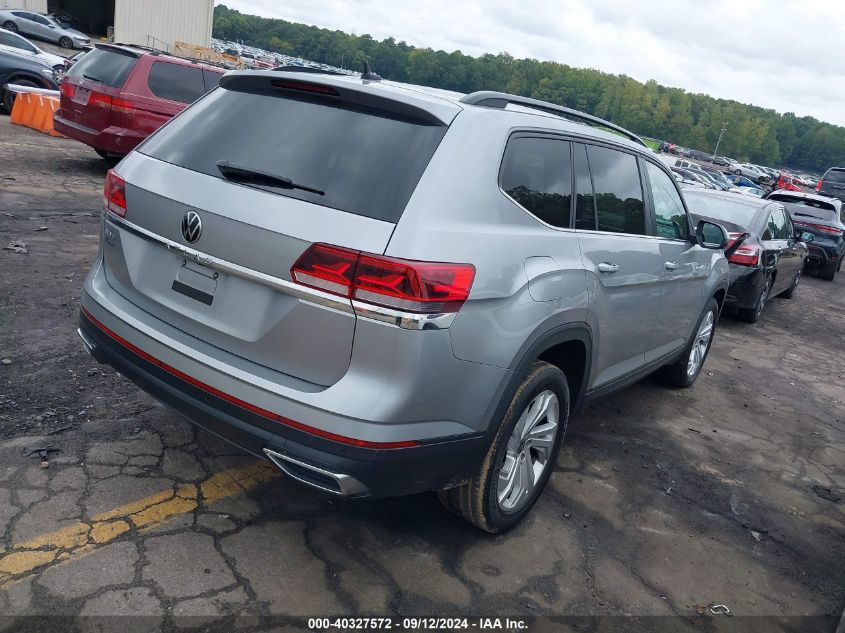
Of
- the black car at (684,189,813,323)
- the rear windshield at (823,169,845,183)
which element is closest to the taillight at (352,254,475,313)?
the black car at (684,189,813,323)

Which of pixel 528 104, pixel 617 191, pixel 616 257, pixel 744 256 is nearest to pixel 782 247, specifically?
pixel 744 256

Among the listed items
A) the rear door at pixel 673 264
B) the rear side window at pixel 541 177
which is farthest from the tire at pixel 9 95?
the rear side window at pixel 541 177

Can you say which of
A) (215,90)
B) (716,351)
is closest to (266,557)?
(215,90)

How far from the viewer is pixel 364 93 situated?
2.74 metres

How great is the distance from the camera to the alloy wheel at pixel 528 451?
3.13m

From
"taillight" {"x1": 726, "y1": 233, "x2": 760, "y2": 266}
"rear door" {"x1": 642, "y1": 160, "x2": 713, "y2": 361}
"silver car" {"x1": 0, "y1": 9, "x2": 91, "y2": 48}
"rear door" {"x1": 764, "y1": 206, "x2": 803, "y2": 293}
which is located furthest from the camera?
"silver car" {"x1": 0, "y1": 9, "x2": 91, "y2": 48}

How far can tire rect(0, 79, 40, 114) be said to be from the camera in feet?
49.8

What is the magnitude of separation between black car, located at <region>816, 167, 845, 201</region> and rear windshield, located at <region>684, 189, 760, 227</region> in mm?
19767

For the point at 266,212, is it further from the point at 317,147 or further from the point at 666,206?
the point at 666,206

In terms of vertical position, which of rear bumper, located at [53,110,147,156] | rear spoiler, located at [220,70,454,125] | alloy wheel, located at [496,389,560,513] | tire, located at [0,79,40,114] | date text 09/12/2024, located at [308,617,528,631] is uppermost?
rear spoiler, located at [220,70,454,125]

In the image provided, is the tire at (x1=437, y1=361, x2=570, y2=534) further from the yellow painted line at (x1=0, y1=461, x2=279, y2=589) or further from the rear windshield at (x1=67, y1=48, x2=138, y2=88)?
the rear windshield at (x1=67, y1=48, x2=138, y2=88)

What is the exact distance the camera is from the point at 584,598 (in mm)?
2967

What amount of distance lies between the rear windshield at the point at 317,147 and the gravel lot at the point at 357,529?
145 centimetres

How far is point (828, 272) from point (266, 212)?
15.8m
